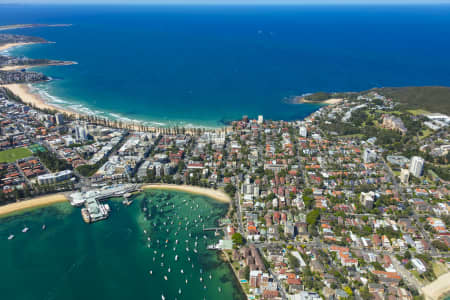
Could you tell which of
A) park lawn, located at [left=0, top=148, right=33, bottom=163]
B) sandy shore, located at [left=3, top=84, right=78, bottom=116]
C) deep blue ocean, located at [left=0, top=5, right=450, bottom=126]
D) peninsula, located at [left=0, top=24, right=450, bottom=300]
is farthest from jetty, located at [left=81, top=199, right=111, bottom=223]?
sandy shore, located at [left=3, top=84, right=78, bottom=116]

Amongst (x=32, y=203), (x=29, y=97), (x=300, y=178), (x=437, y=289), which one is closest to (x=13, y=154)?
(x=32, y=203)

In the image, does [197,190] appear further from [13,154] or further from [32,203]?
[13,154]

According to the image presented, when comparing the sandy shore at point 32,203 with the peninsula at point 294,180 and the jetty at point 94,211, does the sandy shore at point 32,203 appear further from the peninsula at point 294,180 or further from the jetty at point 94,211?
the jetty at point 94,211

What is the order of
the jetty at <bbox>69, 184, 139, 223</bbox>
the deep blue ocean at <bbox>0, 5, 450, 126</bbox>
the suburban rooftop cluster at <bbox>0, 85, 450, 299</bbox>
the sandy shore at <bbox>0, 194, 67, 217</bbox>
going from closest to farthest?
the suburban rooftop cluster at <bbox>0, 85, 450, 299</bbox> < the jetty at <bbox>69, 184, 139, 223</bbox> < the sandy shore at <bbox>0, 194, 67, 217</bbox> < the deep blue ocean at <bbox>0, 5, 450, 126</bbox>

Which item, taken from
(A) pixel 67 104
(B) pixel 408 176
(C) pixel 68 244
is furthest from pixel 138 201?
(A) pixel 67 104

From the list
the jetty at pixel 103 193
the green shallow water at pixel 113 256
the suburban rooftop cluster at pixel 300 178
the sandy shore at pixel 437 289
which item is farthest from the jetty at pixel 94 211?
the sandy shore at pixel 437 289

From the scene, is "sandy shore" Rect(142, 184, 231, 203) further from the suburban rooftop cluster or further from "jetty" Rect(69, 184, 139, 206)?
"jetty" Rect(69, 184, 139, 206)

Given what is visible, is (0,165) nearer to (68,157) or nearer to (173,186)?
(68,157)
